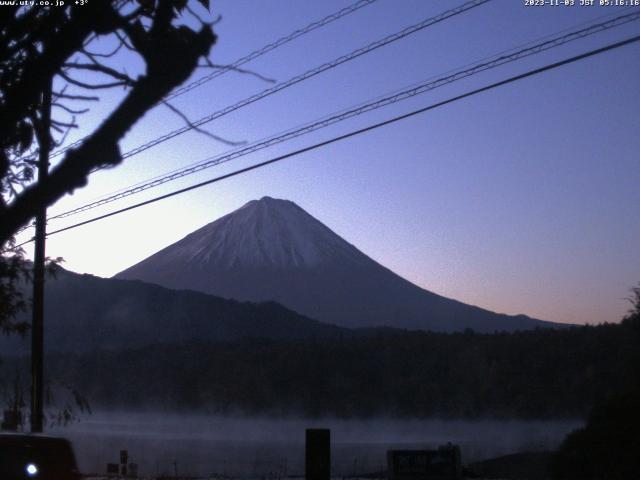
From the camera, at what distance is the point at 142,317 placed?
12156cm

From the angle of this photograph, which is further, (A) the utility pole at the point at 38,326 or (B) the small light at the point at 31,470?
(A) the utility pole at the point at 38,326

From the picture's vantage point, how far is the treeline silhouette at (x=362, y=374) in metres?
72.6

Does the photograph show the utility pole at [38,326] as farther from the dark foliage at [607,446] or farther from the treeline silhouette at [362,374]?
the treeline silhouette at [362,374]

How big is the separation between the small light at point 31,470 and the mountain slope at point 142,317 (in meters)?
97.5

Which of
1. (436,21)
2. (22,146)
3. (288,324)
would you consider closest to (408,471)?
(436,21)

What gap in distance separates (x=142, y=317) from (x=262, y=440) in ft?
203

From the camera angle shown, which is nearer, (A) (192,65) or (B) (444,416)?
(A) (192,65)

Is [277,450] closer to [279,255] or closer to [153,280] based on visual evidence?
[153,280]

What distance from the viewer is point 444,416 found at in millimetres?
76250

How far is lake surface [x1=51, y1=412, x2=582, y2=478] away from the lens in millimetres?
40628

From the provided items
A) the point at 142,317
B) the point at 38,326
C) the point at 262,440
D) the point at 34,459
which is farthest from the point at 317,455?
the point at 142,317

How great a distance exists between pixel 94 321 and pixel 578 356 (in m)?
63.7

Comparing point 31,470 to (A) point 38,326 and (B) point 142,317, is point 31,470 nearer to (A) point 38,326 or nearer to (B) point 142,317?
(A) point 38,326

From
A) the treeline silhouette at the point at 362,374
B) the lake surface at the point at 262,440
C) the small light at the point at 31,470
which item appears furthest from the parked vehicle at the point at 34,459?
the treeline silhouette at the point at 362,374
